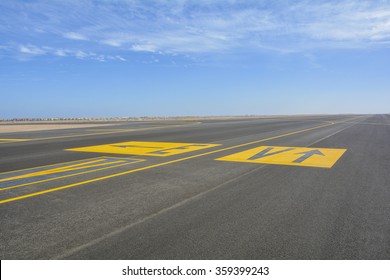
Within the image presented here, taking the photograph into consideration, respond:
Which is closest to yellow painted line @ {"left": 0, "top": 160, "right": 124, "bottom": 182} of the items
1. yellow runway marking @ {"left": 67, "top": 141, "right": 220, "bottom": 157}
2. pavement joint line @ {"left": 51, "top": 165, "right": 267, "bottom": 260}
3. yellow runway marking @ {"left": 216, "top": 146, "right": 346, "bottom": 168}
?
yellow runway marking @ {"left": 67, "top": 141, "right": 220, "bottom": 157}

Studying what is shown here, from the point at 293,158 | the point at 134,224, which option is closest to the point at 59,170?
the point at 134,224

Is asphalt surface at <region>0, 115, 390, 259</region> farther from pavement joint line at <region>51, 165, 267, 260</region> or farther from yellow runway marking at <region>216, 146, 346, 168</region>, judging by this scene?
yellow runway marking at <region>216, 146, 346, 168</region>

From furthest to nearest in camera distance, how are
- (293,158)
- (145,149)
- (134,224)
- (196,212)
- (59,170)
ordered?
(145,149), (293,158), (59,170), (196,212), (134,224)

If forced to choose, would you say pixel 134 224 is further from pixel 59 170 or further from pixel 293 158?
pixel 293 158

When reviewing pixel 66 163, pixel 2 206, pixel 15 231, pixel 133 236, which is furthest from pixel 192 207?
pixel 66 163

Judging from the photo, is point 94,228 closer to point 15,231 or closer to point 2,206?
point 15,231

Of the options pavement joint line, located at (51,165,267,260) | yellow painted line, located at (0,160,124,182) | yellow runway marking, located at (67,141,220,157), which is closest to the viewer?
pavement joint line, located at (51,165,267,260)

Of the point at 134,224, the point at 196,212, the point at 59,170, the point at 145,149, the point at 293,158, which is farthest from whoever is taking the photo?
the point at 145,149

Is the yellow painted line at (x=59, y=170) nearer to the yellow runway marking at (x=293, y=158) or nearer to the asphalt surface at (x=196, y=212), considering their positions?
the asphalt surface at (x=196, y=212)

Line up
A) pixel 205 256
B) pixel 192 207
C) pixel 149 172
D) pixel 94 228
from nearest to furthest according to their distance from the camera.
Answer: pixel 205 256, pixel 94 228, pixel 192 207, pixel 149 172

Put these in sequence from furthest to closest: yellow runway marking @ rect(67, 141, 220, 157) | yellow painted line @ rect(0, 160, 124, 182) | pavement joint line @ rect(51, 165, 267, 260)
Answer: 1. yellow runway marking @ rect(67, 141, 220, 157)
2. yellow painted line @ rect(0, 160, 124, 182)
3. pavement joint line @ rect(51, 165, 267, 260)

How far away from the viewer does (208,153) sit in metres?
12.7

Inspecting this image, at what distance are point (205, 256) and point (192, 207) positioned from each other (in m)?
1.86
